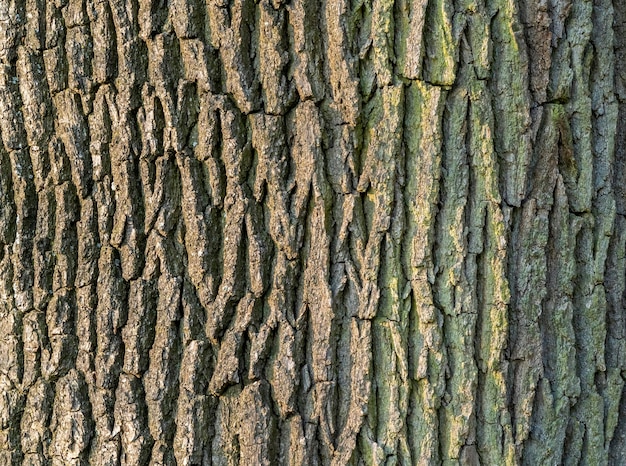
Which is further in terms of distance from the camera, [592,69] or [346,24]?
[592,69]

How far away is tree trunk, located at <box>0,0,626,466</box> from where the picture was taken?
1.64 meters

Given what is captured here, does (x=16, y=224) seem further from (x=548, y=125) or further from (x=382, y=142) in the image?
(x=548, y=125)

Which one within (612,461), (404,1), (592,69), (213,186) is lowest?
(612,461)

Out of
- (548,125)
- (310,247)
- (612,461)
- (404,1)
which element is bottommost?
(612,461)

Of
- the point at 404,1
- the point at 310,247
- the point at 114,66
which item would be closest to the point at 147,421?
the point at 310,247

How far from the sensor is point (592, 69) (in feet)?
5.78

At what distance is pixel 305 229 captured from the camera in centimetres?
167

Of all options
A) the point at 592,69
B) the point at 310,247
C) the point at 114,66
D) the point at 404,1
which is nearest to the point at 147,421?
the point at 310,247

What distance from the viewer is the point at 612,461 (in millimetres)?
1815

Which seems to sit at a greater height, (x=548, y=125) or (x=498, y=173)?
(x=548, y=125)

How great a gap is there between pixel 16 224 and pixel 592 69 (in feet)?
5.14

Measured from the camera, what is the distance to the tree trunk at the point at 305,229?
164 centimetres

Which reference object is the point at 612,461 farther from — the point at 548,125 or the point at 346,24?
the point at 346,24

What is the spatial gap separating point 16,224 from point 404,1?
1.14 meters
